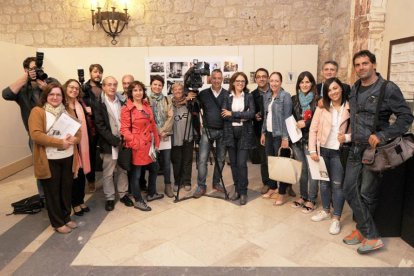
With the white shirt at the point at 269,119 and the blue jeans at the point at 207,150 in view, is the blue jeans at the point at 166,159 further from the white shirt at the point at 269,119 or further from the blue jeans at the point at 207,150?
the white shirt at the point at 269,119

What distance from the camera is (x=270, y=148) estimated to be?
337 centimetres

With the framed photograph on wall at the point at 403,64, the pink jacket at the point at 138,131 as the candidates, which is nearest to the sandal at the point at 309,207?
the framed photograph on wall at the point at 403,64

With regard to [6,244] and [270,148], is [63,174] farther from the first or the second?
[270,148]

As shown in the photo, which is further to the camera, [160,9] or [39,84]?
[160,9]

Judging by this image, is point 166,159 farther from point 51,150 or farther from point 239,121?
point 51,150

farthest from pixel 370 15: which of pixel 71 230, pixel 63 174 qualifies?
pixel 71 230

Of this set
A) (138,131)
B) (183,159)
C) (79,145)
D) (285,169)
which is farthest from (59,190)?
(285,169)

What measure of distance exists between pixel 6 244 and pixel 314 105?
3.13 metres

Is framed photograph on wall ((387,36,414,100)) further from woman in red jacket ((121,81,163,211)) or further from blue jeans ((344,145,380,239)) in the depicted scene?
woman in red jacket ((121,81,163,211))

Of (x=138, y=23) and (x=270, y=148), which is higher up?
(x=138, y=23)

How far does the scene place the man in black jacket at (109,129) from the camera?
3.06 metres

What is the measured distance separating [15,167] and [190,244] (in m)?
3.53

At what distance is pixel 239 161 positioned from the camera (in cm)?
330

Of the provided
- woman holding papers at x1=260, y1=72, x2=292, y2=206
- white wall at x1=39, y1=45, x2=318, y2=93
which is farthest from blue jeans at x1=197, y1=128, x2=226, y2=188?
white wall at x1=39, y1=45, x2=318, y2=93
